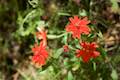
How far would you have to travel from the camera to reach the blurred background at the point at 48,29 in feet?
7.84

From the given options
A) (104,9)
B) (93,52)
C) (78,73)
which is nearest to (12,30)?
(104,9)

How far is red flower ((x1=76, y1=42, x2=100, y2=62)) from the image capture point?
6.80 ft

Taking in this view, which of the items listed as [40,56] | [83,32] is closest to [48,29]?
[40,56]

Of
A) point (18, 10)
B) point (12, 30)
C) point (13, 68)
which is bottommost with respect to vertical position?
point (13, 68)

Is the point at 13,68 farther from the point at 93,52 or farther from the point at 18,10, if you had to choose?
the point at 93,52

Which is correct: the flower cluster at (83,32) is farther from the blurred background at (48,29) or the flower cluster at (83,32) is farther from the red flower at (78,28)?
the blurred background at (48,29)

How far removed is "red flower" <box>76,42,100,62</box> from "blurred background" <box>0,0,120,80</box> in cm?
16

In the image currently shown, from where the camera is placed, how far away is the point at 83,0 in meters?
2.55

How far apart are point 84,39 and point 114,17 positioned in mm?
877

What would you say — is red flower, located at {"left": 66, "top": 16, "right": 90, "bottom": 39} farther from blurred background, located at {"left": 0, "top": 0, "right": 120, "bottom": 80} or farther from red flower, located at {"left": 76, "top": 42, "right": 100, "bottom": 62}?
blurred background, located at {"left": 0, "top": 0, "right": 120, "bottom": 80}

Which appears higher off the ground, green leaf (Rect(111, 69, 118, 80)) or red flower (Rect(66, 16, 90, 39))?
red flower (Rect(66, 16, 90, 39))

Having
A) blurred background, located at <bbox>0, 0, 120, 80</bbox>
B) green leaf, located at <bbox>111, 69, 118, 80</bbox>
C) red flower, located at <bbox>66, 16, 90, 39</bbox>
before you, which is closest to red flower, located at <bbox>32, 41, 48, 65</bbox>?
blurred background, located at <bbox>0, 0, 120, 80</bbox>

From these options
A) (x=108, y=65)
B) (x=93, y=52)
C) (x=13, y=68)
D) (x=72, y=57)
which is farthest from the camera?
(x=13, y=68)

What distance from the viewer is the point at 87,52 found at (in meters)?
2.08
